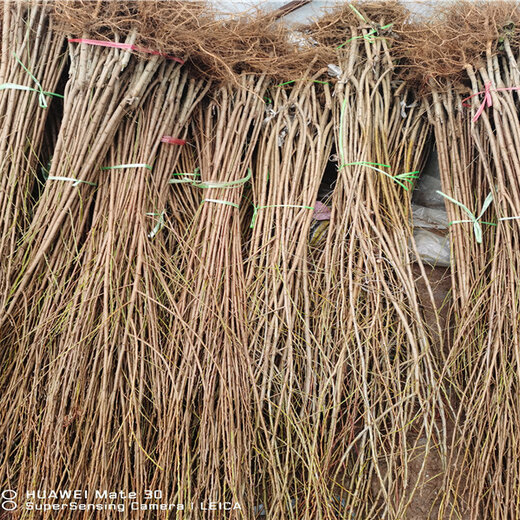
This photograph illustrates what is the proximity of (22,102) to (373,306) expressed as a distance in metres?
1.35

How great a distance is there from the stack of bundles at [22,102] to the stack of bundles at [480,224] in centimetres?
131

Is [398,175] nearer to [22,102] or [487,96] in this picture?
[487,96]

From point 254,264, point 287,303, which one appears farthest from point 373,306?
point 254,264

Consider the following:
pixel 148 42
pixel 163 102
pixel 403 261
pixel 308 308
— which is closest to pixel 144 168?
pixel 163 102

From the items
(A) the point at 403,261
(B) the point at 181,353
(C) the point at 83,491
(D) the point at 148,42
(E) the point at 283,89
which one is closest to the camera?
(C) the point at 83,491

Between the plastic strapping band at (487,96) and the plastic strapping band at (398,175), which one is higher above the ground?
the plastic strapping band at (487,96)

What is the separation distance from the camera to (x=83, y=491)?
1416 millimetres

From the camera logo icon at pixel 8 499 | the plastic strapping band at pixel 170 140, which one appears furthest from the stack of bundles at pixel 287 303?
the camera logo icon at pixel 8 499

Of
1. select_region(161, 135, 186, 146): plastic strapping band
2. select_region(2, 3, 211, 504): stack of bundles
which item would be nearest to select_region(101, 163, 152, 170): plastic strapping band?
select_region(2, 3, 211, 504): stack of bundles

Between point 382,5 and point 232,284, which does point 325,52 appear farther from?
point 232,284

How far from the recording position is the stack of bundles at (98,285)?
145 cm

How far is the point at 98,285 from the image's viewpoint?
1.59 m

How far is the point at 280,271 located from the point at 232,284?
0.16 m

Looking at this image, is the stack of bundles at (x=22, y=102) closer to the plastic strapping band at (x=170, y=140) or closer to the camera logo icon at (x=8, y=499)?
the plastic strapping band at (x=170, y=140)
